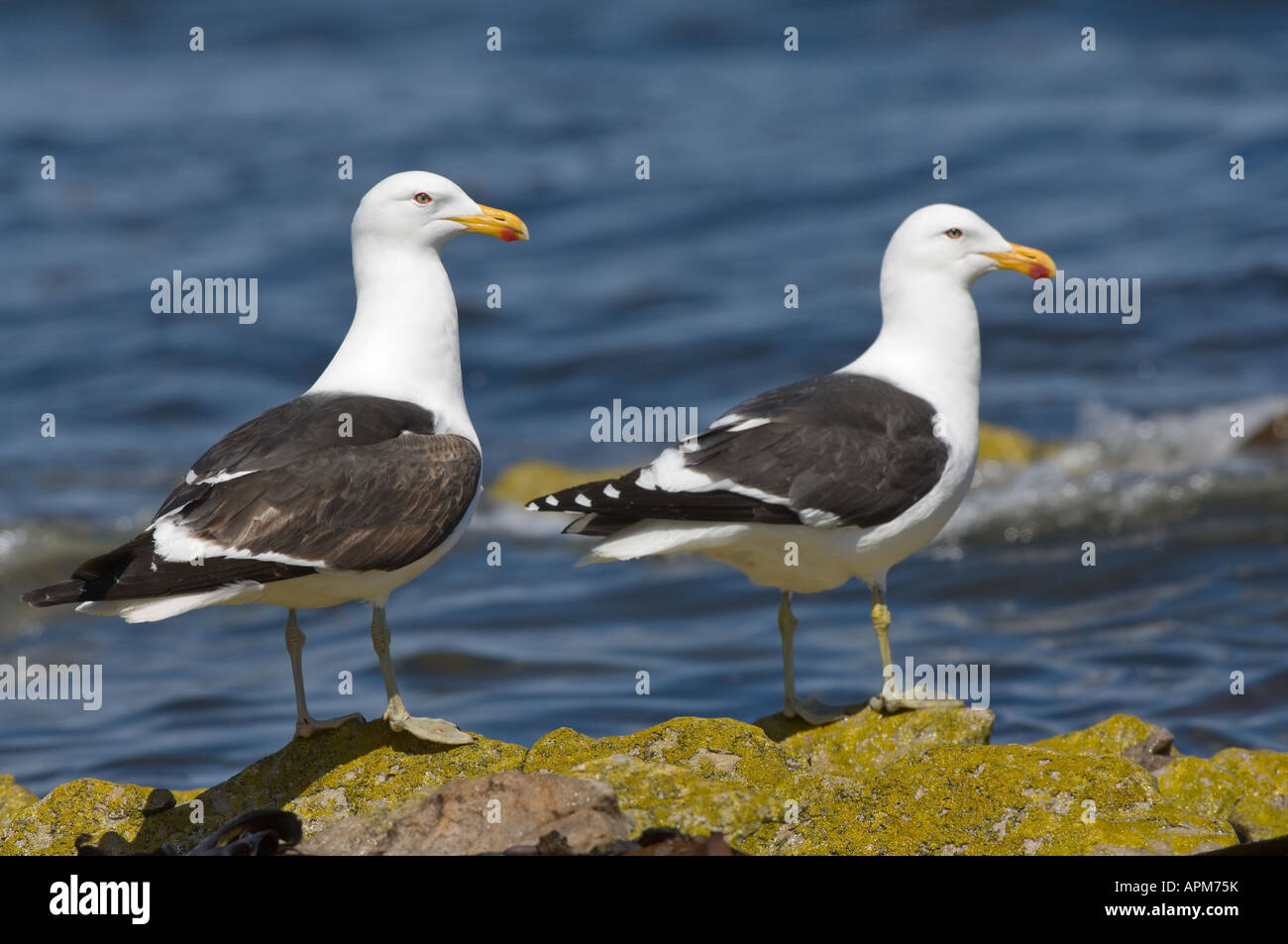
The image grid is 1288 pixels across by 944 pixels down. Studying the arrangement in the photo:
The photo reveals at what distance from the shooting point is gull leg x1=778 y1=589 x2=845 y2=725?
7.23m

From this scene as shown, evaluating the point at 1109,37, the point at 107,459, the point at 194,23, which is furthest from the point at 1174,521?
the point at 194,23

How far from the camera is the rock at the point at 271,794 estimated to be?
6.16m

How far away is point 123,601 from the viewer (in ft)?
19.3

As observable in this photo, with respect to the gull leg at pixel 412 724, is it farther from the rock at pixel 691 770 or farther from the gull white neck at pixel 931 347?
the gull white neck at pixel 931 347

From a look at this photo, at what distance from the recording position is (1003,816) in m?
5.58

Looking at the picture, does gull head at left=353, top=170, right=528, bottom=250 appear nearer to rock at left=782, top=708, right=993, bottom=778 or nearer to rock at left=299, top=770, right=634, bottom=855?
rock at left=782, top=708, right=993, bottom=778

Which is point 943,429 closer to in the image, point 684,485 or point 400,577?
point 684,485

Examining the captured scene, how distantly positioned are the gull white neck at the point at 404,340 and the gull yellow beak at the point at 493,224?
21 centimetres

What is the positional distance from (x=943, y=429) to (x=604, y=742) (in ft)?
7.50

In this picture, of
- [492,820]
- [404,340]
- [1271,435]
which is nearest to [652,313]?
[1271,435]

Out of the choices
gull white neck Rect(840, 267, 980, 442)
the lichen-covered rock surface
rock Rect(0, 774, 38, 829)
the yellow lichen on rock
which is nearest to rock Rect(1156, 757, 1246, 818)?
the lichen-covered rock surface

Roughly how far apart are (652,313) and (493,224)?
12583mm

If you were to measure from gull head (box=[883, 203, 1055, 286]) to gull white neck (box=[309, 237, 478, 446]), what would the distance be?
89.4 inches

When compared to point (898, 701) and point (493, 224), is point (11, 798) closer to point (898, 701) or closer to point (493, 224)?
point (493, 224)
